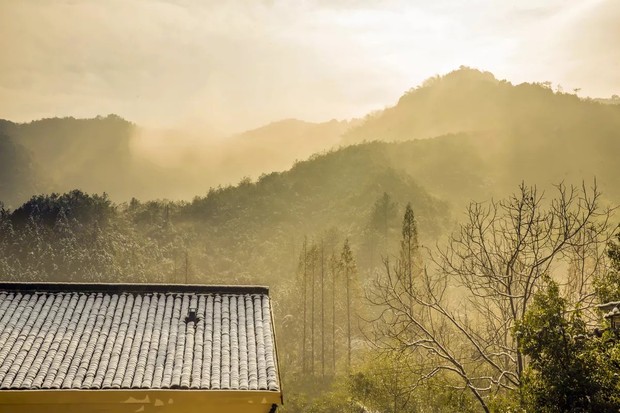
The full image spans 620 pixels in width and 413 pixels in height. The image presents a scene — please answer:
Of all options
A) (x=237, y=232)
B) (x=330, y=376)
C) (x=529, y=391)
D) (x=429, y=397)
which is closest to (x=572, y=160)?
(x=237, y=232)

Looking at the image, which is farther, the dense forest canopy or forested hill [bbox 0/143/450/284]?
forested hill [bbox 0/143/450/284]

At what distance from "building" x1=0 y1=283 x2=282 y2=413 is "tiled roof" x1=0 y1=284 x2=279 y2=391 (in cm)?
1

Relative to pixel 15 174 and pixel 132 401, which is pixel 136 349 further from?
pixel 15 174

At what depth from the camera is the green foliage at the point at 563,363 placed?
15.7 ft

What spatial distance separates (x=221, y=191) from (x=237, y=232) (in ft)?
34.4

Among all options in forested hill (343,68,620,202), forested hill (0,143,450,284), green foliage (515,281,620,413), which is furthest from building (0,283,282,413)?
forested hill (343,68,620,202)

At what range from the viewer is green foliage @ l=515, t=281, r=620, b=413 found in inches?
188

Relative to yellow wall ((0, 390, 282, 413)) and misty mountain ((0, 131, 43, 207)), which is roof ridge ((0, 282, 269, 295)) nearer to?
yellow wall ((0, 390, 282, 413))

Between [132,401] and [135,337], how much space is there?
1.17 meters

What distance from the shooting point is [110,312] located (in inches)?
316

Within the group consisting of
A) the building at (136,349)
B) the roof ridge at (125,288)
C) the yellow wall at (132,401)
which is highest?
the roof ridge at (125,288)

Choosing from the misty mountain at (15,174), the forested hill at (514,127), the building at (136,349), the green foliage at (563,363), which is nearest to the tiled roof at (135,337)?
the building at (136,349)

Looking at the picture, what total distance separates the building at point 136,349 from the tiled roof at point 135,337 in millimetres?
14

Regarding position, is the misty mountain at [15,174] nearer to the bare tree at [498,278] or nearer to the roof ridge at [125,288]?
the roof ridge at [125,288]
